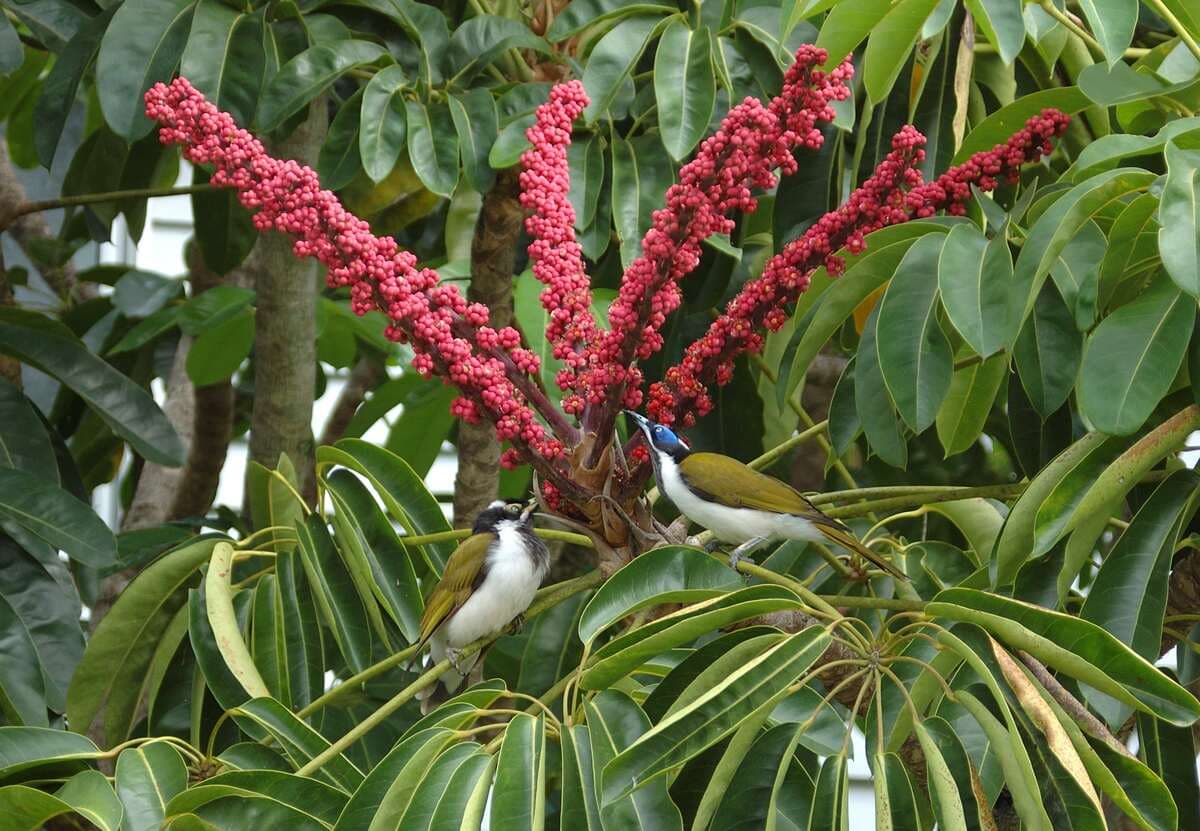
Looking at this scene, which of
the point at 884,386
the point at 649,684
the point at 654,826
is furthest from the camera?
the point at 649,684

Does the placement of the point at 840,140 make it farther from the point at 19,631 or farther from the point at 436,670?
the point at 19,631

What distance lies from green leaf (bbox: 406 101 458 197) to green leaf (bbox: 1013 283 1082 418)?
0.86m

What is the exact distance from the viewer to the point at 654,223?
1.67 m

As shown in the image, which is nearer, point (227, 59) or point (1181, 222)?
point (1181, 222)

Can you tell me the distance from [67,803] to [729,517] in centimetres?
87

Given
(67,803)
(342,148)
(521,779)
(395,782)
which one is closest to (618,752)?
(521,779)

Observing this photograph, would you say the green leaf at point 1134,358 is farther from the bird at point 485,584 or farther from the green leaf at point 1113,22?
the bird at point 485,584

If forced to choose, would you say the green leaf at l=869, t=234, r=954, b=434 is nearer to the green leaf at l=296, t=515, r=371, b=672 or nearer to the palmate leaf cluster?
the palmate leaf cluster

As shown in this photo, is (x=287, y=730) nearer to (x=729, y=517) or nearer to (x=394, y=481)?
(x=394, y=481)

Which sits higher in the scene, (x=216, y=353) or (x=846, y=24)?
(x=846, y=24)

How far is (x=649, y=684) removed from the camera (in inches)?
77.6

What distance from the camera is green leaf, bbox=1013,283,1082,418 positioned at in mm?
1636

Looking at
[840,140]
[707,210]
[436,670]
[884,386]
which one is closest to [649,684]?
[436,670]

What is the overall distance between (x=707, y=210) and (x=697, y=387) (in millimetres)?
250
